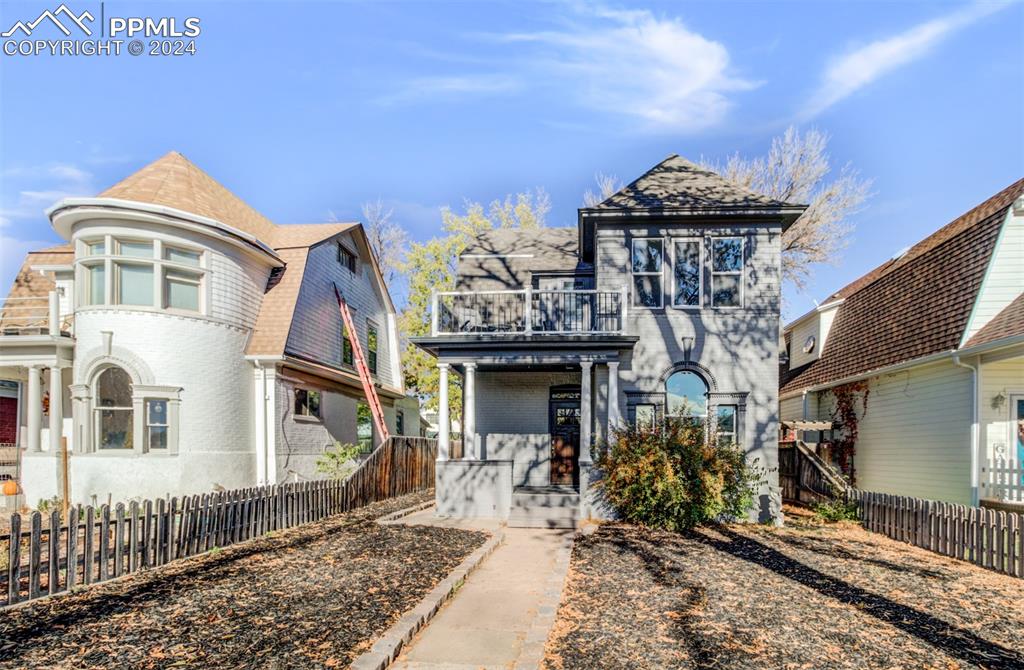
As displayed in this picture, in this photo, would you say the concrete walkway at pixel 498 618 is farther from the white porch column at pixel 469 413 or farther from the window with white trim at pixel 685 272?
the window with white trim at pixel 685 272

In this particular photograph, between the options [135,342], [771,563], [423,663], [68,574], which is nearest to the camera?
[423,663]

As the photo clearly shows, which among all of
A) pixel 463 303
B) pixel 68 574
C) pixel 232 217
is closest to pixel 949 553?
pixel 463 303

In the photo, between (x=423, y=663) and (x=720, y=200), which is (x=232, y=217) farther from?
(x=423, y=663)

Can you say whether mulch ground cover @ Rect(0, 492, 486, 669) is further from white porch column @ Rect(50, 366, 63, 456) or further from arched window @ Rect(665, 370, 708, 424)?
white porch column @ Rect(50, 366, 63, 456)

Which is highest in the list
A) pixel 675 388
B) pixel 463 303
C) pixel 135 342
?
pixel 463 303

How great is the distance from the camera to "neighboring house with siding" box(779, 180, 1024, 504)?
11625mm

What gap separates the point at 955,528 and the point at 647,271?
7278mm

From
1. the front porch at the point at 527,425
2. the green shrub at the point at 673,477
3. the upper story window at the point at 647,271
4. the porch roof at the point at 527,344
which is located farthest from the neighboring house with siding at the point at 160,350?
the upper story window at the point at 647,271

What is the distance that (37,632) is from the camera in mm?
5605

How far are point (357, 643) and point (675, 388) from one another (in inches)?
394

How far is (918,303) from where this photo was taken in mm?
14312

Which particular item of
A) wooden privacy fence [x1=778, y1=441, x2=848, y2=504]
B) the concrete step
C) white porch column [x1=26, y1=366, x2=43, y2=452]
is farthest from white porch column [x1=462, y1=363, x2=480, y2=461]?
white porch column [x1=26, y1=366, x2=43, y2=452]

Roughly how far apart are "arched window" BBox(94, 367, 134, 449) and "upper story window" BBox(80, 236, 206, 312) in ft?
5.44

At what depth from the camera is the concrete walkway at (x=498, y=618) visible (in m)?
5.22
